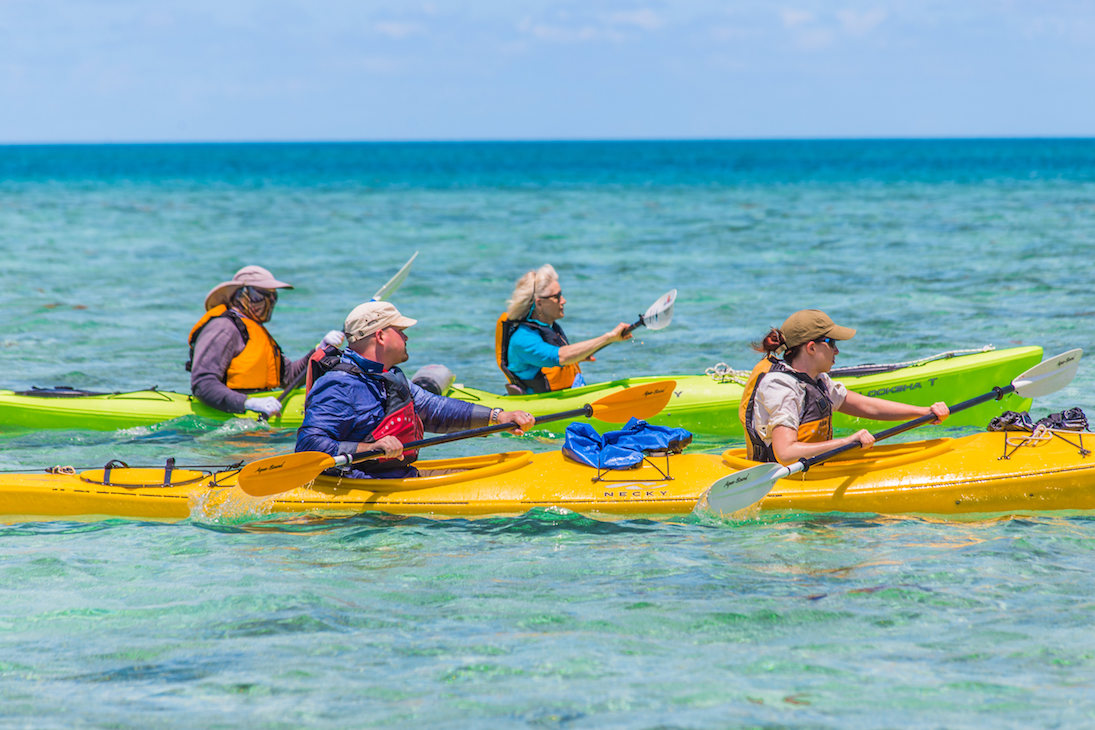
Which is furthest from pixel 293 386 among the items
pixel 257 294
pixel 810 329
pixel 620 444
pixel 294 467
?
pixel 810 329

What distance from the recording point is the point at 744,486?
521 cm

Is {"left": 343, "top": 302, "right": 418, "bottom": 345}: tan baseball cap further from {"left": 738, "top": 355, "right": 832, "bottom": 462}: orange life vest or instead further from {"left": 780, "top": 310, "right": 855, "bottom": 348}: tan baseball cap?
{"left": 780, "top": 310, "right": 855, "bottom": 348}: tan baseball cap

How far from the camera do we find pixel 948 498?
548 cm

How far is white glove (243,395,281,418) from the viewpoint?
7695 mm

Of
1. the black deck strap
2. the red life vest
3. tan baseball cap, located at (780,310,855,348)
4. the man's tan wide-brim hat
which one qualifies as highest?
tan baseball cap, located at (780,310,855,348)

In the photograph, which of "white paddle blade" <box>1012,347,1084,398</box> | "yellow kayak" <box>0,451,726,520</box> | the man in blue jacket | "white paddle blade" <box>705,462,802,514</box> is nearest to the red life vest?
the man in blue jacket

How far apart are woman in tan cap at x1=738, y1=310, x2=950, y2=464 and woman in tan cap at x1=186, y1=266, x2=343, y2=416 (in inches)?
134

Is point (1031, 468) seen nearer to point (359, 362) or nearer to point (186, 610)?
point (359, 362)

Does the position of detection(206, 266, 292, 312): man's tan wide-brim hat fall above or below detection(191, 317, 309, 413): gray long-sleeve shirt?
above

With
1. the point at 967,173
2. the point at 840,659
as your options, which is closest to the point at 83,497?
the point at 840,659

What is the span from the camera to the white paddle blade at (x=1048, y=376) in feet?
20.3

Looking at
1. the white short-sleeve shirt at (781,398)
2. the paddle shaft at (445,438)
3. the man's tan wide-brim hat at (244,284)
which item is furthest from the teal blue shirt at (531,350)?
the white short-sleeve shirt at (781,398)

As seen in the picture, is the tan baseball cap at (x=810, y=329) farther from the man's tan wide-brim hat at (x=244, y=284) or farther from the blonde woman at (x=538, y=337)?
the man's tan wide-brim hat at (x=244, y=284)

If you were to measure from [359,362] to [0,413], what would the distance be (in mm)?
4250
